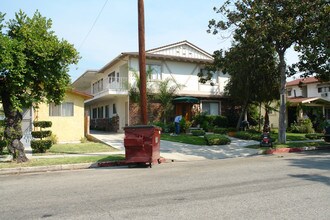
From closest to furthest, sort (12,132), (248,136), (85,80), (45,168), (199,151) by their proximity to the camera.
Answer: (45,168)
(12,132)
(199,151)
(248,136)
(85,80)

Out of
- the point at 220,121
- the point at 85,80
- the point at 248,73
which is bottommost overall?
the point at 220,121

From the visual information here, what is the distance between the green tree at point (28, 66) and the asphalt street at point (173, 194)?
291 cm

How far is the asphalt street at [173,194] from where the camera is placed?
583 centimetres

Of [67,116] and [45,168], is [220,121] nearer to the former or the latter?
[67,116]

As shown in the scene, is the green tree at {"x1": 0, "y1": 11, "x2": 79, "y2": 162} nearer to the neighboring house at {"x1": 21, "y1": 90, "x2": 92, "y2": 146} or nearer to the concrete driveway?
the concrete driveway

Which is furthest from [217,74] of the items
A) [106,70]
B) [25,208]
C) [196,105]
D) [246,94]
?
[25,208]

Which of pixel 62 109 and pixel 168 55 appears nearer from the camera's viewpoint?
pixel 62 109

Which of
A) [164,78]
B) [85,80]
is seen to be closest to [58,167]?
[164,78]

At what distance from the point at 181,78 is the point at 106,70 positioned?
7.80 m

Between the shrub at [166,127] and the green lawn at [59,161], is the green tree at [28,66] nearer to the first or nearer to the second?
the green lawn at [59,161]

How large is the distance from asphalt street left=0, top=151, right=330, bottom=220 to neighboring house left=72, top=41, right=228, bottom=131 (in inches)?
631

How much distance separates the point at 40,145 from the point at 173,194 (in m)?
10.8

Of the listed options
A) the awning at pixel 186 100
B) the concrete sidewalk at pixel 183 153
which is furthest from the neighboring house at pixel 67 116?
the awning at pixel 186 100

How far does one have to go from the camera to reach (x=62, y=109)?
22.1m
